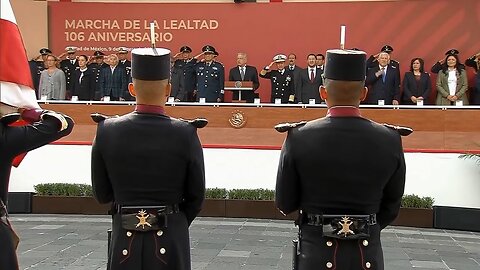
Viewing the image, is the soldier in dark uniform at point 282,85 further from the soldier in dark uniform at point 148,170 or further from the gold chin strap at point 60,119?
the gold chin strap at point 60,119

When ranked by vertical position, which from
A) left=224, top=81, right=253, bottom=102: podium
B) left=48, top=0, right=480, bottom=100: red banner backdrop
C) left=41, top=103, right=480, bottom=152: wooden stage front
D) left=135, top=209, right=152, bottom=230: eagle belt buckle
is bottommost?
left=135, top=209, right=152, bottom=230: eagle belt buckle

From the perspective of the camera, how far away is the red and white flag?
266cm

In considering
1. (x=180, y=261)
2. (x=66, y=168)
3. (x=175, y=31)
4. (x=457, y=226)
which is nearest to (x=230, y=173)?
(x=66, y=168)

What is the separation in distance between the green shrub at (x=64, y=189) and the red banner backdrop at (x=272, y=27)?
4.53 meters

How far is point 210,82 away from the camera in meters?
10.6

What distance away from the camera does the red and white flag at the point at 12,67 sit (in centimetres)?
266

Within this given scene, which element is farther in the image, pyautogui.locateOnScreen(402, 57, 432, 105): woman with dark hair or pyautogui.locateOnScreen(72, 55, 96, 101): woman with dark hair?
pyautogui.locateOnScreen(72, 55, 96, 101): woman with dark hair

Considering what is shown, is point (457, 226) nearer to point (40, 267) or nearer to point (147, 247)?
point (40, 267)

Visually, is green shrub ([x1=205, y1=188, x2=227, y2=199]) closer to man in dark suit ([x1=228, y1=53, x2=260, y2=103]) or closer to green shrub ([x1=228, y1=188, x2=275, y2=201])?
green shrub ([x1=228, y1=188, x2=275, y2=201])

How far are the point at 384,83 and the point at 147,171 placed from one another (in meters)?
7.83

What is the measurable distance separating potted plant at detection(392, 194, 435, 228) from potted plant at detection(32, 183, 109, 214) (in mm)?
4386

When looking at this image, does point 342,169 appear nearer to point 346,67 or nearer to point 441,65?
point 346,67

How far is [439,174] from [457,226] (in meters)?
0.77

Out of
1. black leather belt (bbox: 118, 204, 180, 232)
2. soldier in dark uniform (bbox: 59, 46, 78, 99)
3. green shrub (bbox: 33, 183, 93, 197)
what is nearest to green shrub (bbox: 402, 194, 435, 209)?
green shrub (bbox: 33, 183, 93, 197)
